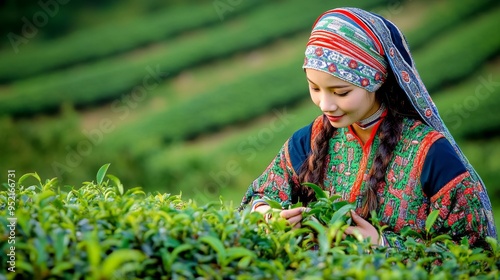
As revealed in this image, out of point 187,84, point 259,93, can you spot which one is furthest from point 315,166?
point 187,84

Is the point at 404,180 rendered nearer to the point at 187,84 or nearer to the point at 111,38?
the point at 187,84

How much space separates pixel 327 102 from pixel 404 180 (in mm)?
363

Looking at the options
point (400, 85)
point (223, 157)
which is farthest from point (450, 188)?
point (223, 157)

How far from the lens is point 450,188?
2348mm

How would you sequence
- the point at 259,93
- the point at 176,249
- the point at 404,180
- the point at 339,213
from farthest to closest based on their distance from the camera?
the point at 259,93, the point at 404,180, the point at 339,213, the point at 176,249

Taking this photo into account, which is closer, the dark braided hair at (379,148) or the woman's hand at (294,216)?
the woman's hand at (294,216)

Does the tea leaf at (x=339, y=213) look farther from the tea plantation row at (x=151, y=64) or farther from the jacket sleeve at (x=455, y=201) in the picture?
the tea plantation row at (x=151, y=64)

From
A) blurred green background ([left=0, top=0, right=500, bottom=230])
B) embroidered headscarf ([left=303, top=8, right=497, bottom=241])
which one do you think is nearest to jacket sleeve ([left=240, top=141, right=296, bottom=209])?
embroidered headscarf ([left=303, top=8, right=497, bottom=241])

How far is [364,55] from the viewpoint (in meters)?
2.44

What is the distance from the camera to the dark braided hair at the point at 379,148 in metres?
2.50

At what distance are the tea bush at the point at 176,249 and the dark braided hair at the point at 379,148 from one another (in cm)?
56

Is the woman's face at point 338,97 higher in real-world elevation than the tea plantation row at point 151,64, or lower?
lower

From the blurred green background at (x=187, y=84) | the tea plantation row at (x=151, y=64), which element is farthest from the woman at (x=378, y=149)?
the tea plantation row at (x=151, y=64)

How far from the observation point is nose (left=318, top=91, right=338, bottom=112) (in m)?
2.41
